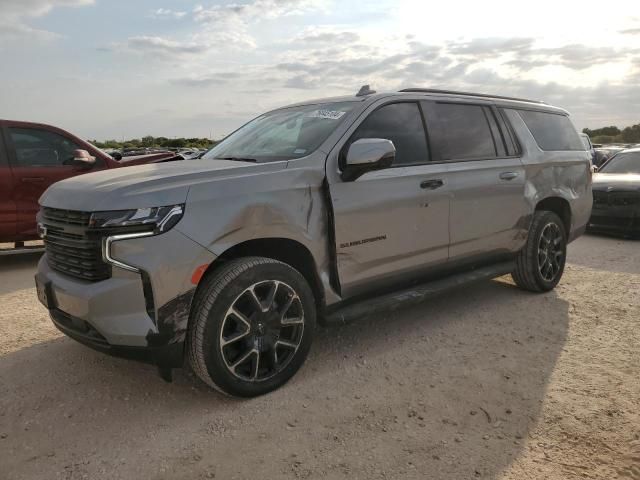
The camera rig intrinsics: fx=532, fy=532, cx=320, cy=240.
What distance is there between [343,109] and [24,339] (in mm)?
3073

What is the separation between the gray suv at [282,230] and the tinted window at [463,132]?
2 centimetres

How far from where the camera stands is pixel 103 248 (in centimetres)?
282

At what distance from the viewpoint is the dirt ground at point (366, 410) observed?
2611 mm

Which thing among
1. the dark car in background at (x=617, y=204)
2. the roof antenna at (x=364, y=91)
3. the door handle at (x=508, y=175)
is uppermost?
the roof antenna at (x=364, y=91)

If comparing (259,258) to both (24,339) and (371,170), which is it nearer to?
(371,170)

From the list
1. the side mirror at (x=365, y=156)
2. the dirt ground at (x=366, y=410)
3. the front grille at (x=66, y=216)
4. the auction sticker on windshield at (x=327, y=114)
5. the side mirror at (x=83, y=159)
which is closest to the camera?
the dirt ground at (x=366, y=410)

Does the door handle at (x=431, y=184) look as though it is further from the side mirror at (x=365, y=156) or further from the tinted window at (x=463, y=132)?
the side mirror at (x=365, y=156)

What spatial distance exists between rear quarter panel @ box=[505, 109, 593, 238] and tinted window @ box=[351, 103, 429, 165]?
1396mm

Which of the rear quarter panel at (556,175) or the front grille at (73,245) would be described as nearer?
the front grille at (73,245)

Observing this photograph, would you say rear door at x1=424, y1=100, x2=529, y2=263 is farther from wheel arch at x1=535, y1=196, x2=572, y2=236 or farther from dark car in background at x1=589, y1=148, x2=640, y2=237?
dark car in background at x1=589, y1=148, x2=640, y2=237

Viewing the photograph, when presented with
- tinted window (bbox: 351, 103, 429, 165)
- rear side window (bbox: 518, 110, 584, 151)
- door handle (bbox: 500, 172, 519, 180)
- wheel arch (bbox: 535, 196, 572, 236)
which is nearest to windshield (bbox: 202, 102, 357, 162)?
tinted window (bbox: 351, 103, 429, 165)

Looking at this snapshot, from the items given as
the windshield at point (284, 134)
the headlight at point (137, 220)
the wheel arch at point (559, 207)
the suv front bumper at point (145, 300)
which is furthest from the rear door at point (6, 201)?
the wheel arch at point (559, 207)

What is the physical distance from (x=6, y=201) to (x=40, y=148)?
0.85m

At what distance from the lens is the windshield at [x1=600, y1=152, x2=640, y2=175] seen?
9.75m
